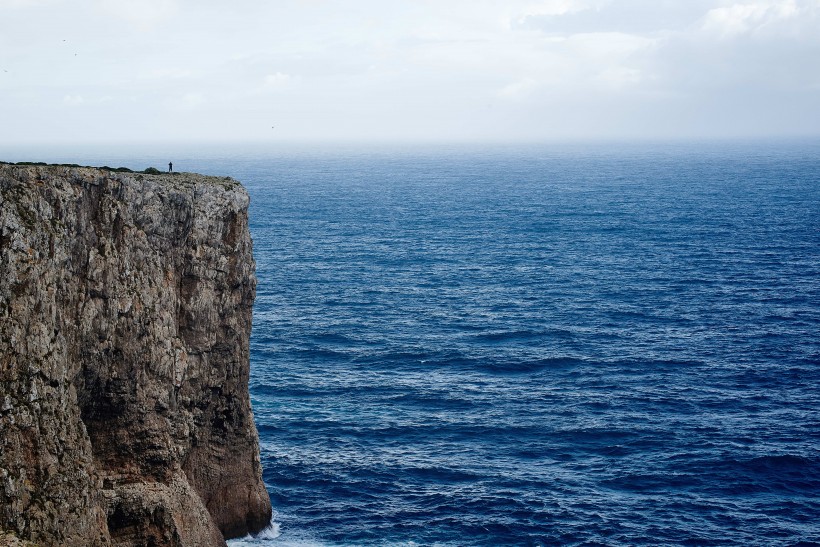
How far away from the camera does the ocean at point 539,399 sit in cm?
6191

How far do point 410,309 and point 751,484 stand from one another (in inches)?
2014

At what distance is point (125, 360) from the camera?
154ft

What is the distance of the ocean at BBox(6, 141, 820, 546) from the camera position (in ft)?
203

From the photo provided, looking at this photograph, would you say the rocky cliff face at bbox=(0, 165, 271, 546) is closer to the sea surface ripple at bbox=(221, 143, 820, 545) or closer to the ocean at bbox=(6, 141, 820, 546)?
the ocean at bbox=(6, 141, 820, 546)

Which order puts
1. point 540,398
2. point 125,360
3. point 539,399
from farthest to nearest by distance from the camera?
point 540,398
point 539,399
point 125,360

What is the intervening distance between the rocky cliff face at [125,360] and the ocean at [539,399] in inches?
341

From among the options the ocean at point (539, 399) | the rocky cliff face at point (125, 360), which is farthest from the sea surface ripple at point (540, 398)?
the rocky cliff face at point (125, 360)

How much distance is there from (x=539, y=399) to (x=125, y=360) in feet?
140

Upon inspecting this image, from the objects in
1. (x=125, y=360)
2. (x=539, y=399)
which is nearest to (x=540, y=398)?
(x=539, y=399)

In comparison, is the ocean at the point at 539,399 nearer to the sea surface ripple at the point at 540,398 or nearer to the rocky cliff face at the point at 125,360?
the sea surface ripple at the point at 540,398

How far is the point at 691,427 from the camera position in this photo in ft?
247

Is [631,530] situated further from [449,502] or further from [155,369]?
[155,369]

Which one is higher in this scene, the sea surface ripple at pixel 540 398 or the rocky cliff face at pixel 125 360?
the rocky cliff face at pixel 125 360

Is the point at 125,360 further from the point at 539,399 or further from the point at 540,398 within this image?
the point at 540,398
